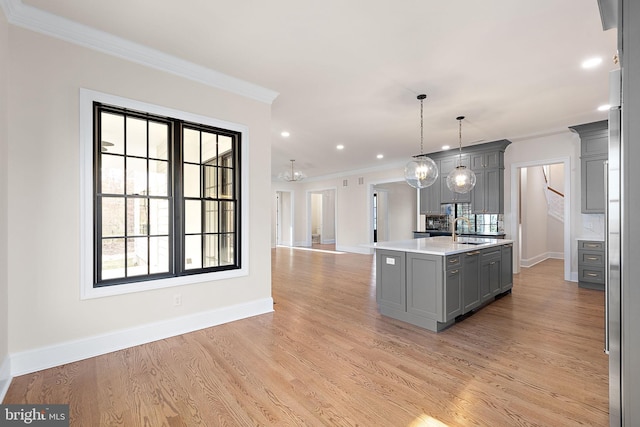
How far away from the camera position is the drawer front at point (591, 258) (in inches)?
195

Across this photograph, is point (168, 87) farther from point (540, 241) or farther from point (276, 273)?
point (540, 241)

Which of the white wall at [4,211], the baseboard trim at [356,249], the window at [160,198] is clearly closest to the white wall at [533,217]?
the baseboard trim at [356,249]

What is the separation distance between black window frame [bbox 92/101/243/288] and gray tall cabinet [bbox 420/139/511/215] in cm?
489

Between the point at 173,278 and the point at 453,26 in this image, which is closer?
the point at 453,26

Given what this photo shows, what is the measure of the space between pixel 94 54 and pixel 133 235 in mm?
1628

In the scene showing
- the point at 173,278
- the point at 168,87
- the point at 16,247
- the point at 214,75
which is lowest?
the point at 173,278

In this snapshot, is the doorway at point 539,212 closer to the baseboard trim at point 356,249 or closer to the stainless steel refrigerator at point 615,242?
the baseboard trim at point 356,249

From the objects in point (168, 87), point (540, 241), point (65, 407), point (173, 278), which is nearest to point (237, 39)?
point (168, 87)

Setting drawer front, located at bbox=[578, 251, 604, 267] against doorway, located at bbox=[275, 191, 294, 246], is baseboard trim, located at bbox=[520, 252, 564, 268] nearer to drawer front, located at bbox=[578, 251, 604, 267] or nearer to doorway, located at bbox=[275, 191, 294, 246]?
drawer front, located at bbox=[578, 251, 604, 267]

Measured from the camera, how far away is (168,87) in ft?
9.94

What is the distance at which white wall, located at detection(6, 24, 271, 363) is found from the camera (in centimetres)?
228

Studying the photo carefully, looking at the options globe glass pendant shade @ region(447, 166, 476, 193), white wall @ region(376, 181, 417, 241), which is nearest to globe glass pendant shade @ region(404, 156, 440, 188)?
globe glass pendant shade @ region(447, 166, 476, 193)

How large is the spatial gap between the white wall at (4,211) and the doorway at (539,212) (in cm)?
753

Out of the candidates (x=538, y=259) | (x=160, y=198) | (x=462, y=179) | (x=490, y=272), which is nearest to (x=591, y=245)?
(x=490, y=272)
